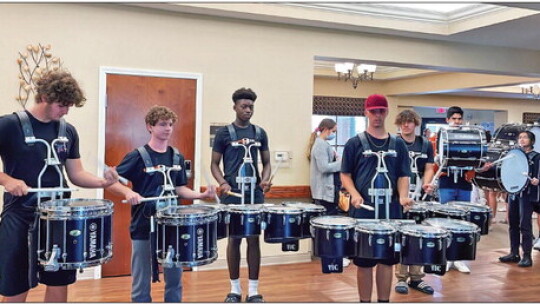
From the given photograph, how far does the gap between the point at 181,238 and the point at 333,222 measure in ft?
3.03

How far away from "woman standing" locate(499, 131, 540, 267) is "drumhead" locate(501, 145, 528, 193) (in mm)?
224

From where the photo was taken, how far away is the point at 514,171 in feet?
14.6

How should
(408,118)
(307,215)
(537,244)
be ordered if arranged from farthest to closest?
(537,244)
(408,118)
(307,215)

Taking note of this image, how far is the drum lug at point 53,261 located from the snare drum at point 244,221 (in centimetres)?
110

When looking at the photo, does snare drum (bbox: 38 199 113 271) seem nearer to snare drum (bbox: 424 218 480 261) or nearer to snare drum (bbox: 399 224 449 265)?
snare drum (bbox: 399 224 449 265)

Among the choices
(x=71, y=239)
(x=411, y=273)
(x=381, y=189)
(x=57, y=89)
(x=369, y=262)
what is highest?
(x=57, y=89)

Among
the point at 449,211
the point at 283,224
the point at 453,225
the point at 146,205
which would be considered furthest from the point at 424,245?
the point at 146,205

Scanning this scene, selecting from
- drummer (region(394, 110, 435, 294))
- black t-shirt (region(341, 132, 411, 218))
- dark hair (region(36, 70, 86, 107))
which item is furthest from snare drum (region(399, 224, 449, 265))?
dark hair (region(36, 70, 86, 107))

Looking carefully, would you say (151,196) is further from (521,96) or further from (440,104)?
(521,96)

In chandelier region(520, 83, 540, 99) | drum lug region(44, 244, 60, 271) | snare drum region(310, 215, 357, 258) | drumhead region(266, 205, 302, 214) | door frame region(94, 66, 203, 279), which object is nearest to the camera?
drum lug region(44, 244, 60, 271)

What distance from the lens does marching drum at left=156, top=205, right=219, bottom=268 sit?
2.38 metres

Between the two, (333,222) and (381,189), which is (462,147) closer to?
(381,189)

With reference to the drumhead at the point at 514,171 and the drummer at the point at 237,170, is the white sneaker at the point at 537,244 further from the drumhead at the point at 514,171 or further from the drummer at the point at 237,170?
the drummer at the point at 237,170

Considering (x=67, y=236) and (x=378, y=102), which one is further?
(x=378, y=102)
